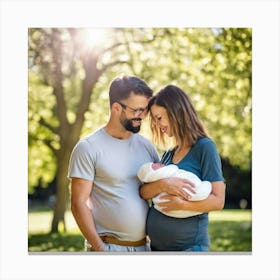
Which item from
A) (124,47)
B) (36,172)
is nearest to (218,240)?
(36,172)

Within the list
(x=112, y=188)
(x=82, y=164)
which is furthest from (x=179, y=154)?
(x=82, y=164)

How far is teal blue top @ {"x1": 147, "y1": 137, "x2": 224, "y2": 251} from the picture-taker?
12.4 feet

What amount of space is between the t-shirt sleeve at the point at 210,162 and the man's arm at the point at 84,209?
721mm

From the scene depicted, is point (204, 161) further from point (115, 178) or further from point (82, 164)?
point (82, 164)

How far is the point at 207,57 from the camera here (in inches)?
229

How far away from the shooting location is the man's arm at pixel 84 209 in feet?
12.7

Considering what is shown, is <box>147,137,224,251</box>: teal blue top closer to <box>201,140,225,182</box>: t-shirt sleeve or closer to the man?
<box>201,140,225,182</box>: t-shirt sleeve

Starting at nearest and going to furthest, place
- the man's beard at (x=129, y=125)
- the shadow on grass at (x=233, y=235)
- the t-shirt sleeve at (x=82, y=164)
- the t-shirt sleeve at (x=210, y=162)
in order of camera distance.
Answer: the t-shirt sleeve at (x=210, y=162)
the t-shirt sleeve at (x=82, y=164)
the man's beard at (x=129, y=125)
the shadow on grass at (x=233, y=235)

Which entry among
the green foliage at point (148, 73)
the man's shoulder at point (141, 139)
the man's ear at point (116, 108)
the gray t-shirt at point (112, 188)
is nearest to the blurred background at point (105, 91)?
the green foliage at point (148, 73)

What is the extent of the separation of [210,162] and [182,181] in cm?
22

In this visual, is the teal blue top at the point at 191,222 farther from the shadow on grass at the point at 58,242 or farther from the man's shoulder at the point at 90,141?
the shadow on grass at the point at 58,242

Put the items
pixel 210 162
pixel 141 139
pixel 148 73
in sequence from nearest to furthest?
pixel 210 162 < pixel 141 139 < pixel 148 73

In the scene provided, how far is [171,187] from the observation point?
390 cm
